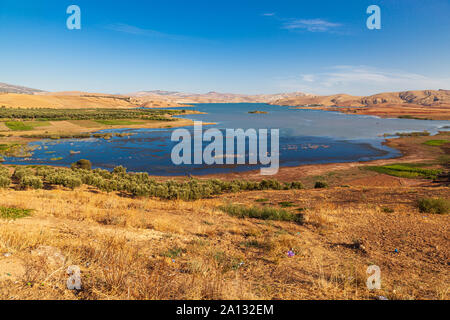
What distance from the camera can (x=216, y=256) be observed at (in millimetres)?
6066

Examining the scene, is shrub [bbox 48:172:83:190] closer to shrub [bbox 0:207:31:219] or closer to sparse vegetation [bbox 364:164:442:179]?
shrub [bbox 0:207:31:219]

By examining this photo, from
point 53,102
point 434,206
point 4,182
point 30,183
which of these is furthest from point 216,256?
point 53,102

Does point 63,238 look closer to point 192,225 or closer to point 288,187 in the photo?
point 192,225

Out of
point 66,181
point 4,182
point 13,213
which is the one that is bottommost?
point 66,181

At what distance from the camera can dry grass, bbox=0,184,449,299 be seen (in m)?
4.21

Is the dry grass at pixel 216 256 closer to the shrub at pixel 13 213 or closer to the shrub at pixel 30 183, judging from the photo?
the shrub at pixel 13 213

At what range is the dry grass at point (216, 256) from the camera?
4211 millimetres

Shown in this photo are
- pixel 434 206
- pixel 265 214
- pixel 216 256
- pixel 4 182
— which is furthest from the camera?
pixel 4 182

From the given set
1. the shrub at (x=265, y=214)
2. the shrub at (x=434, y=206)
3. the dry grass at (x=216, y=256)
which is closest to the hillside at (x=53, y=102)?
the shrub at (x=265, y=214)

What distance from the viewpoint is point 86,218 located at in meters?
8.92

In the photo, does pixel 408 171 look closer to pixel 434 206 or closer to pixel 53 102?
pixel 434 206

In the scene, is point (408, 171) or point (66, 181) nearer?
point (66, 181)

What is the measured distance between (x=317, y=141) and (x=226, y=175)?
32.1m
